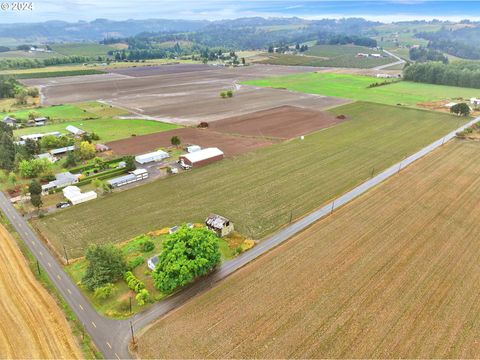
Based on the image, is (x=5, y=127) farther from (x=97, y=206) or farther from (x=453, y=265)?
(x=453, y=265)

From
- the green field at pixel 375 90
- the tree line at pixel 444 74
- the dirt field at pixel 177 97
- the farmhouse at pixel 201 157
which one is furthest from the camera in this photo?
the tree line at pixel 444 74

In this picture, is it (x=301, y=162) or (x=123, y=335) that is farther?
(x=301, y=162)

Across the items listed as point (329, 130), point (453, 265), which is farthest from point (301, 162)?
point (453, 265)

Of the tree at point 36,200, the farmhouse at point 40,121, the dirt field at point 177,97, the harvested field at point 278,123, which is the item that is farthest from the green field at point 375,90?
the tree at point 36,200

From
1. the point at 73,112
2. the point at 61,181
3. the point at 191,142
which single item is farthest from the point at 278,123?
the point at 73,112

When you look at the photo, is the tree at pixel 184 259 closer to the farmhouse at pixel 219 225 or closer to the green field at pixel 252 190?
the farmhouse at pixel 219 225

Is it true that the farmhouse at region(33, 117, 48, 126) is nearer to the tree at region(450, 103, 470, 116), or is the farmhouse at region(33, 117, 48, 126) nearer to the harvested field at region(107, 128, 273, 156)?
the harvested field at region(107, 128, 273, 156)
